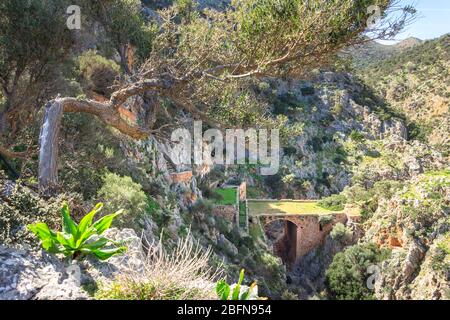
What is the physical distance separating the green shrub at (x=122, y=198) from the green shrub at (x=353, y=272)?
19.4 m

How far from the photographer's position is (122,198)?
902cm

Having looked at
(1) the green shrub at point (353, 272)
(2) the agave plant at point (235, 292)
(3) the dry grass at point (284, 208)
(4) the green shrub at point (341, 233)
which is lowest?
(1) the green shrub at point (353, 272)

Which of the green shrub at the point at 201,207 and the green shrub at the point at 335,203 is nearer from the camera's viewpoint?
the green shrub at the point at 201,207

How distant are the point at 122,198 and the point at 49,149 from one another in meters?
2.57

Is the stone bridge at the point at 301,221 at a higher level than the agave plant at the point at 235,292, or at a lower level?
lower

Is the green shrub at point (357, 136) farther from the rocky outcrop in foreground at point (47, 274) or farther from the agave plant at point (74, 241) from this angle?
the agave plant at point (74, 241)

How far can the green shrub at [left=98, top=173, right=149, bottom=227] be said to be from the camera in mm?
8547

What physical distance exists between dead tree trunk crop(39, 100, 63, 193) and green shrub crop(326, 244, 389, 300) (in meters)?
22.7

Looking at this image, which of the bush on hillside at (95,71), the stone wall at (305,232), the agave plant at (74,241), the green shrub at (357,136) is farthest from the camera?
the green shrub at (357,136)

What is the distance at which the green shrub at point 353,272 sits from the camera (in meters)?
25.5

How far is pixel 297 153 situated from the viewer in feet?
164

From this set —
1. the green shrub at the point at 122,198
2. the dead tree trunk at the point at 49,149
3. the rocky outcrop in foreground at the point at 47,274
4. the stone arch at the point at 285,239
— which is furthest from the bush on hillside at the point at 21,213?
the stone arch at the point at 285,239

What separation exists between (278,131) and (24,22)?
21.5ft
